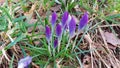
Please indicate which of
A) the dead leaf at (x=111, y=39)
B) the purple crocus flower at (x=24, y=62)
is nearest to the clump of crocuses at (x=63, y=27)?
the purple crocus flower at (x=24, y=62)

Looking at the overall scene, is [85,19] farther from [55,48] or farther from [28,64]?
[28,64]

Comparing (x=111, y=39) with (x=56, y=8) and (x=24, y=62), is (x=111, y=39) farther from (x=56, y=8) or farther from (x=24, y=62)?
(x=24, y=62)

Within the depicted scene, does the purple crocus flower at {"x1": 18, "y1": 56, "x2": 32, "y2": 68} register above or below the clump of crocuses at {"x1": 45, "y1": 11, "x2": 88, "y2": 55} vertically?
below

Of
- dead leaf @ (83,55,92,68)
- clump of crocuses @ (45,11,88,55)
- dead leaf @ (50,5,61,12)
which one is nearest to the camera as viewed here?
clump of crocuses @ (45,11,88,55)

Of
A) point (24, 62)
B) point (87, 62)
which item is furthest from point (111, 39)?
point (24, 62)

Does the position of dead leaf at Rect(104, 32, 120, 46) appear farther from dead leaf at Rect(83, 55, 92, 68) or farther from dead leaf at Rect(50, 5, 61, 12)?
dead leaf at Rect(50, 5, 61, 12)

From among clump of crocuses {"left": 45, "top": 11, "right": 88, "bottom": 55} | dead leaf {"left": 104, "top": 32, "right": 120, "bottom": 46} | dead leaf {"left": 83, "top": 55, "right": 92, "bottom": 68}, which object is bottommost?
dead leaf {"left": 83, "top": 55, "right": 92, "bottom": 68}

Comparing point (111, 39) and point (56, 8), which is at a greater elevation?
point (56, 8)

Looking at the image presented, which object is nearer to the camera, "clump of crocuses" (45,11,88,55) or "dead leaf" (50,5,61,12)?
"clump of crocuses" (45,11,88,55)

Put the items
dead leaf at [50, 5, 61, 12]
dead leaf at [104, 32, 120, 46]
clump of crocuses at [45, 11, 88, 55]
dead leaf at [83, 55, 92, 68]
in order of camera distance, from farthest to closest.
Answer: dead leaf at [50, 5, 61, 12] → dead leaf at [104, 32, 120, 46] → dead leaf at [83, 55, 92, 68] → clump of crocuses at [45, 11, 88, 55]

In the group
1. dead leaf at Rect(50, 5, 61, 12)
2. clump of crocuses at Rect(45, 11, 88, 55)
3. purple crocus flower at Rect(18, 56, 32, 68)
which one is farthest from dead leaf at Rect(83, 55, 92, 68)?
dead leaf at Rect(50, 5, 61, 12)
